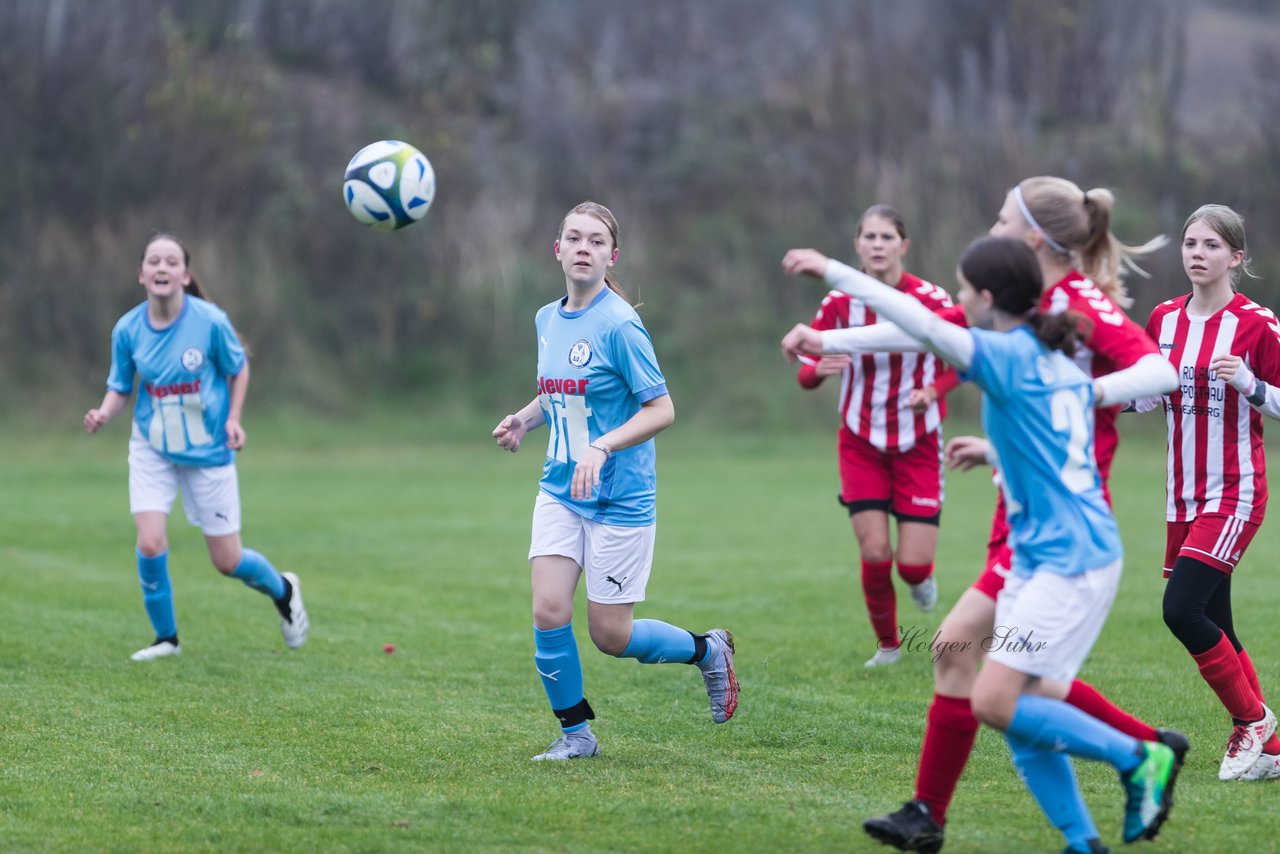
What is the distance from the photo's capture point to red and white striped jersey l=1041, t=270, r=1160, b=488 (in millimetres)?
→ 4344

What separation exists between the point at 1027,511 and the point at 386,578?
7530 millimetres

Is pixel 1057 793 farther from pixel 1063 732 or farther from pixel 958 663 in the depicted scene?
pixel 958 663

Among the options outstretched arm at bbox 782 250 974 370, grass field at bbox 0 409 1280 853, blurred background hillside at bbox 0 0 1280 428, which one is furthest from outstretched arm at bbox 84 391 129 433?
blurred background hillside at bbox 0 0 1280 428

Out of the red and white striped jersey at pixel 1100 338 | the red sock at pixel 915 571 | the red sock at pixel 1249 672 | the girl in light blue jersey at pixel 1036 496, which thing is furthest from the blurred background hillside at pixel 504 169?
the girl in light blue jersey at pixel 1036 496

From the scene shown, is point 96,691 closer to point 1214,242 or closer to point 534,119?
point 1214,242

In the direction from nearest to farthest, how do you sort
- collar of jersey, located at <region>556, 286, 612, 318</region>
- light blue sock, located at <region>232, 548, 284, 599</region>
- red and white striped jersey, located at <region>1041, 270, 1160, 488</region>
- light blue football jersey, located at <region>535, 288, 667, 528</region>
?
red and white striped jersey, located at <region>1041, 270, 1160, 488</region> < light blue football jersey, located at <region>535, 288, 667, 528</region> < collar of jersey, located at <region>556, 286, 612, 318</region> < light blue sock, located at <region>232, 548, 284, 599</region>

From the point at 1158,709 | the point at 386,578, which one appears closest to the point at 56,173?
the point at 386,578

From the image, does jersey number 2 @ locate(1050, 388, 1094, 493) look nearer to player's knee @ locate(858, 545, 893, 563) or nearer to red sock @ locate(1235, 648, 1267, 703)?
red sock @ locate(1235, 648, 1267, 703)

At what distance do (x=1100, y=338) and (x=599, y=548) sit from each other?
2.01 metres

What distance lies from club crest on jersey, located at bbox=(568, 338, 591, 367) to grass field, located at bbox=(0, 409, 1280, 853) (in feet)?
4.82

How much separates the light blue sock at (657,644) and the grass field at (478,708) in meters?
0.34

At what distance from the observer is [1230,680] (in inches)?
212

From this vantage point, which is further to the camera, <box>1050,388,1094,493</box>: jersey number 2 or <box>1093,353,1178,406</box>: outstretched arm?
<box>1093,353,1178,406</box>: outstretched arm

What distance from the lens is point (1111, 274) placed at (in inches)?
179
